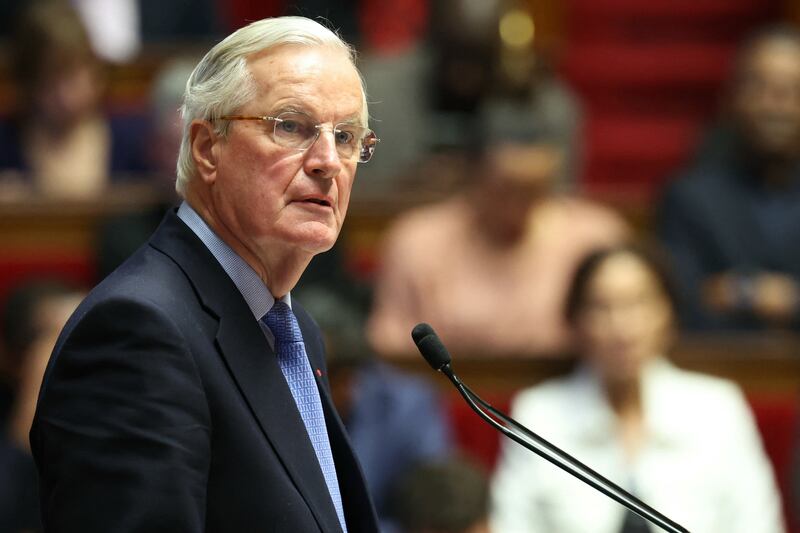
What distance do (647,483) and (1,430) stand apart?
1070 mm

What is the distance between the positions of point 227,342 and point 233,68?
8.1 inches

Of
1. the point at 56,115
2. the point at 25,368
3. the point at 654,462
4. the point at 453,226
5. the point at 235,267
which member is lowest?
the point at 654,462

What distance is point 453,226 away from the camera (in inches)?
112

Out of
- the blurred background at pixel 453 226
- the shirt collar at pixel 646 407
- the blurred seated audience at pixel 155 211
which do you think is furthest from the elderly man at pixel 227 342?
the blurred seated audience at pixel 155 211

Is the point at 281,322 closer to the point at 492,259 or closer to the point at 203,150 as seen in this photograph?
the point at 203,150

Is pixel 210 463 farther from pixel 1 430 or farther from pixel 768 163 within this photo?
pixel 768 163

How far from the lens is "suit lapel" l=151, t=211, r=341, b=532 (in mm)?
1024

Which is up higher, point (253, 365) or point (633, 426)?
point (253, 365)

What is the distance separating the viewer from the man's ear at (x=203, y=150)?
109cm

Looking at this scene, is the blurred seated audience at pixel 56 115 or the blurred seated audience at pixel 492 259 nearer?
the blurred seated audience at pixel 492 259

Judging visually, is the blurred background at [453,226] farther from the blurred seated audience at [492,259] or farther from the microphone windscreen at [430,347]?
the microphone windscreen at [430,347]

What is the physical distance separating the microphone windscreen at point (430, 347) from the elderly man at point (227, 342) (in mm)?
88

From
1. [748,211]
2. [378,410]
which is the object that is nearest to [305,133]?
[378,410]

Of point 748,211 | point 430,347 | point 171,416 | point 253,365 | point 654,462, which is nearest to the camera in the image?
point 171,416
